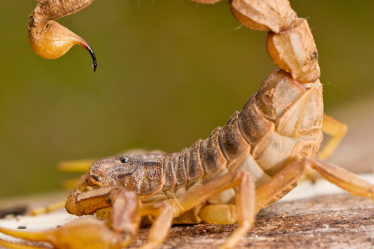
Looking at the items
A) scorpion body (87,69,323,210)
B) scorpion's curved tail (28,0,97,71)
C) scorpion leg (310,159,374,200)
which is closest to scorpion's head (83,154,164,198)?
scorpion body (87,69,323,210)

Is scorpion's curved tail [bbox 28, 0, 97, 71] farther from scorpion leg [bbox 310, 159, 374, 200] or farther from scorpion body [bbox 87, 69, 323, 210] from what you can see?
scorpion leg [bbox 310, 159, 374, 200]

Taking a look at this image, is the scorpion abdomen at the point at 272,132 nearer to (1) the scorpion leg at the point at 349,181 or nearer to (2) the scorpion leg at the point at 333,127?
(1) the scorpion leg at the point at 349,181

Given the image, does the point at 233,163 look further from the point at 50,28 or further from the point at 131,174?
the point at 50,28

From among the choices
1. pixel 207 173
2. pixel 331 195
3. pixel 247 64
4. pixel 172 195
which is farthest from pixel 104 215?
pixel 247 64

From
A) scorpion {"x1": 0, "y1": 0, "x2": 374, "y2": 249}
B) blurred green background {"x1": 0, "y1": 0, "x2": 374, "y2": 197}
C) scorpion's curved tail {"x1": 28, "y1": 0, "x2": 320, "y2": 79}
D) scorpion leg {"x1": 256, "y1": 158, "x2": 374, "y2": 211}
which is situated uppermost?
blurred green background {"x1": 0, "y1": 0, "x2": 374, "y2": 197}

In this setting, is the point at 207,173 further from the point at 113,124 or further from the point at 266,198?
the point at 113,124

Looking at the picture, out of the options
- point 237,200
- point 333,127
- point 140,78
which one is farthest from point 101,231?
point 140,78
